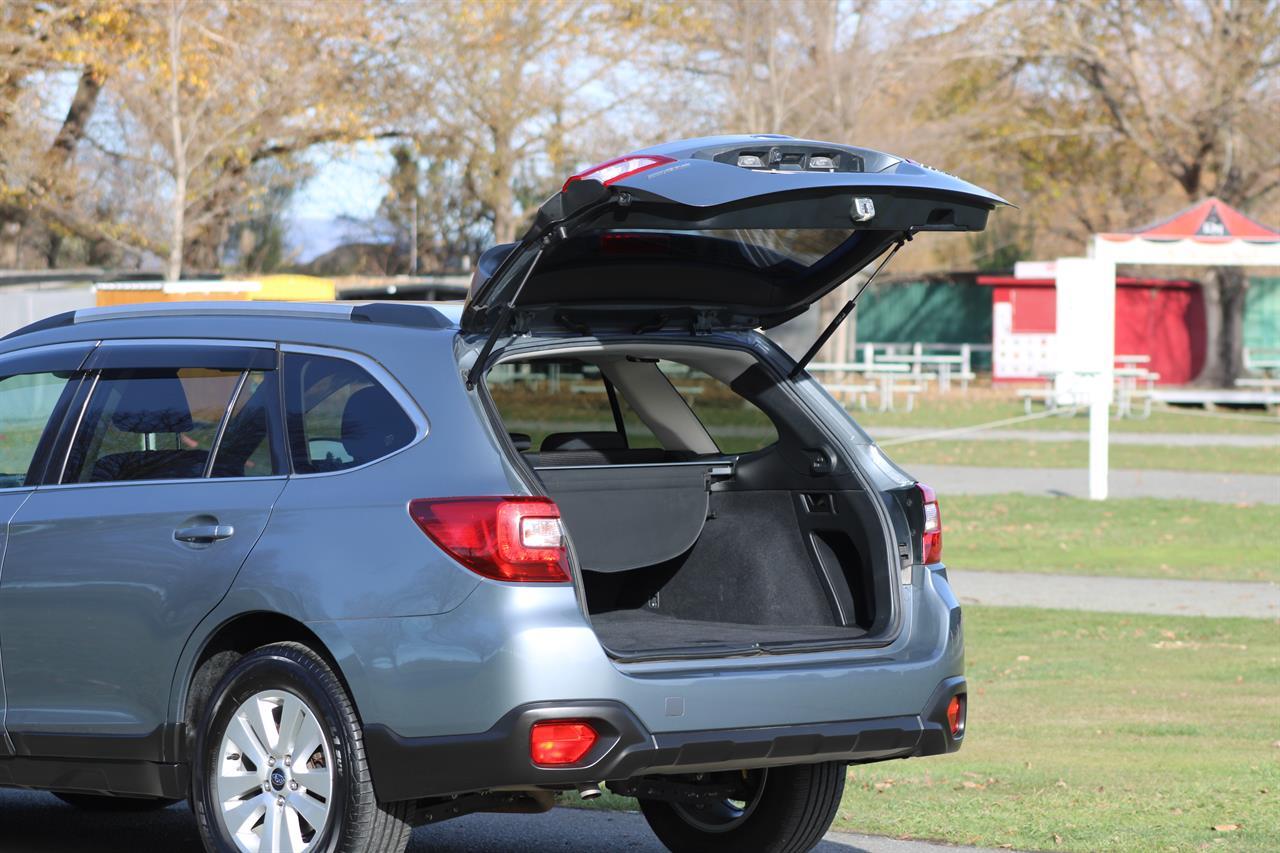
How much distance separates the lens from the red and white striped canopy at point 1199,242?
867 inches

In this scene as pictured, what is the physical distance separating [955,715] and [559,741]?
1378 millimetres

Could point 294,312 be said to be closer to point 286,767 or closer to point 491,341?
point 491,341

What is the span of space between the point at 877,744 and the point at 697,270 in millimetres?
1542

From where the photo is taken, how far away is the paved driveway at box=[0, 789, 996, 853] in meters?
6.64

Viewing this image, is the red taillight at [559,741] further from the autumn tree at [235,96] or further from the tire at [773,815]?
the autumn tree at [235,96]

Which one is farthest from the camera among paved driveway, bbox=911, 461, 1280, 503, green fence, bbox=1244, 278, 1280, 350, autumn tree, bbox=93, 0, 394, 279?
green fence, bbox=1244, 278, 1280, 350

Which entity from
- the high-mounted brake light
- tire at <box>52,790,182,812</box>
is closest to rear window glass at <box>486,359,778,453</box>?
the high-mounted brake light

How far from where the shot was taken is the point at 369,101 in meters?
36.6

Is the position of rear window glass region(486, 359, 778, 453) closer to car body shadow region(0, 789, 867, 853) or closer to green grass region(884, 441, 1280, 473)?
car body shadow region(0, 789, 867, 853)

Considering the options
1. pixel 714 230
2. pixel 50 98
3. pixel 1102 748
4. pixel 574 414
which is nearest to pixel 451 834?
pixel 574 414

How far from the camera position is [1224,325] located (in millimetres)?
42156

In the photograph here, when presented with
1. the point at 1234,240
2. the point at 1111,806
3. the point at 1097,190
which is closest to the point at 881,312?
the point at 1097,190

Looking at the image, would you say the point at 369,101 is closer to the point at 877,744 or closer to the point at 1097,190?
the point at 1097,190

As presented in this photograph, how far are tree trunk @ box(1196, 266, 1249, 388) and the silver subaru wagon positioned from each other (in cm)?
3723
